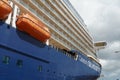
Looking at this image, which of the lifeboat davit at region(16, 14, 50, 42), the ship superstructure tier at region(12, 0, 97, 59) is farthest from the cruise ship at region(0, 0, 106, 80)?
the ship superstructure tier at region(12, 0, 97, 59)

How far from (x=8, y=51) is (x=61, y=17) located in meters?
17.9

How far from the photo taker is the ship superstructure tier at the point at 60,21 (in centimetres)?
2251

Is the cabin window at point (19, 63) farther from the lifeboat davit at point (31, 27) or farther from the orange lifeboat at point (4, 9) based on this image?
the orange lifeboat at point (4, 9)

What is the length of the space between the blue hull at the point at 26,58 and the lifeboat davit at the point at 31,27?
26 centimetres

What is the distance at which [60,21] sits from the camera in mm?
27016

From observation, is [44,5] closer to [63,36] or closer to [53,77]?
[63,36]

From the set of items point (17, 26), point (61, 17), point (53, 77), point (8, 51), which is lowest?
Result: point (53, 77)

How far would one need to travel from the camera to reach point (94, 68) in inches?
1061

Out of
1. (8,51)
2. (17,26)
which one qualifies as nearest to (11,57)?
(8,51)

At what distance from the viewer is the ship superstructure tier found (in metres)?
22.5

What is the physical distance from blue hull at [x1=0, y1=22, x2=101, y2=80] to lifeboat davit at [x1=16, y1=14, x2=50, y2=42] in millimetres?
262

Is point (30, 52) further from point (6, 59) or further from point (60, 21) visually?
point (60, 21)

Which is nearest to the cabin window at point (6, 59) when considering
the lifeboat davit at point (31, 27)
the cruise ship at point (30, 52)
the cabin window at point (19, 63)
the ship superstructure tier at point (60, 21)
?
the cruise ship at point (30, 52)

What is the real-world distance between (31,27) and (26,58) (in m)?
1.68
